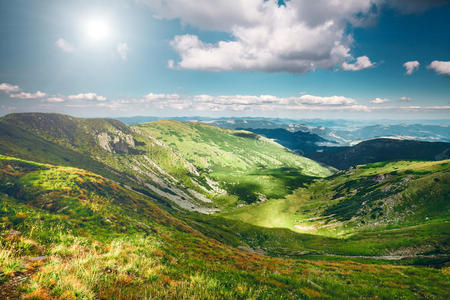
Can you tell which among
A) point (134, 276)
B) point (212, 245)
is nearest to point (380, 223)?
point (212, 245)

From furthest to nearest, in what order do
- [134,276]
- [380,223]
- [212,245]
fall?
1. [380,223]
2. [212,245]
3. [134,276]

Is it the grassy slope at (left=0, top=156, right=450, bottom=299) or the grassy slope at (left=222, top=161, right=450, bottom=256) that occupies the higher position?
the grassy slope at (left=0, top=156, right=450, bottom=299)

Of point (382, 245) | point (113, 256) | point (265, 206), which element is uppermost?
point (113, 256)

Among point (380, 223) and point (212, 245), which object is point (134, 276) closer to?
point (212, 245)

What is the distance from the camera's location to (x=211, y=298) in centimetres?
838

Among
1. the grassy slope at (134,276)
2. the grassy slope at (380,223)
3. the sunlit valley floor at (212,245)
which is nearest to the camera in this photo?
the grassy slope at (134,276)

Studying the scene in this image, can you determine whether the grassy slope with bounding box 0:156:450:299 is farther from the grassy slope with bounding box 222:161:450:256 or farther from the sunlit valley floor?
the grassy slope with bounding box 222:161:450:256

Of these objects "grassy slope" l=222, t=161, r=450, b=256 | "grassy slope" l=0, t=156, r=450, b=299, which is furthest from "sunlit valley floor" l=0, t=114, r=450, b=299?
"grassy slope" l=222, t=161, r=450, b=256

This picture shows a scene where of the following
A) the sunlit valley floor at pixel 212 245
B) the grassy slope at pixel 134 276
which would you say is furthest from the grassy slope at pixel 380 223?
the grassy slope at pixel 134 276

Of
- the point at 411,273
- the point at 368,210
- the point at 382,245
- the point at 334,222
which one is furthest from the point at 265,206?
the point at 411,273

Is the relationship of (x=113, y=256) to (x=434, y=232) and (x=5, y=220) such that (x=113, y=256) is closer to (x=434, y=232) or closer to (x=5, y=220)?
(x=5, y=220)

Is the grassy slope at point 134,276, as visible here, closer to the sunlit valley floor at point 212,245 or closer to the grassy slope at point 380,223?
the sunlit valley floor at point 212,245

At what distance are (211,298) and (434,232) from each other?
273ft

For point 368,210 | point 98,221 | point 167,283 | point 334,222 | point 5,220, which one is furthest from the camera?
point 334,222
